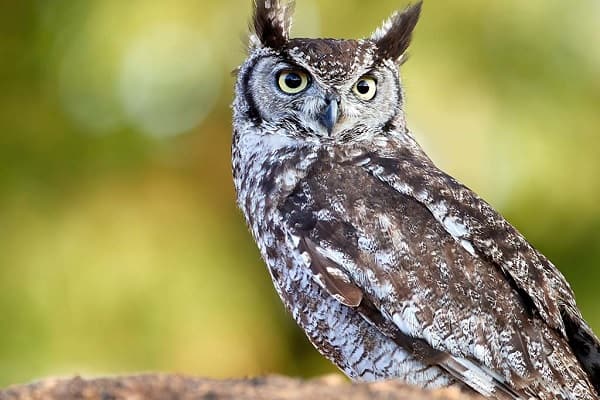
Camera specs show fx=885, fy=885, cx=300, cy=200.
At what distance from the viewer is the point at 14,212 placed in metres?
4.76

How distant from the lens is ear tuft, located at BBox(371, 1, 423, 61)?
2.95 m

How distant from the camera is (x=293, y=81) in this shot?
2820mm

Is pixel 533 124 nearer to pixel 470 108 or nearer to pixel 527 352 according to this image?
pixel 470 108

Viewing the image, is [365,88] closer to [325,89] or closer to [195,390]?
[325,89]

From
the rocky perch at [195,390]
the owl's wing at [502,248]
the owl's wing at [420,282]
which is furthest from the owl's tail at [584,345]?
the rocky perch at [195,390]

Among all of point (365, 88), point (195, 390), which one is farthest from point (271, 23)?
point (195, 390)

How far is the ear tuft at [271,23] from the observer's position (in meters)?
2.89

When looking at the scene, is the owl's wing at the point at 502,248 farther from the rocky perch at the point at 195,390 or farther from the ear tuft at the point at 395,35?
the rocky perch at the point at 195,390

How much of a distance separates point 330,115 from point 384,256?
21.6 inches

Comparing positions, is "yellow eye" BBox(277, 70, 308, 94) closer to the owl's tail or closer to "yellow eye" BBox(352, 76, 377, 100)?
"yellow eye" BBox(352, 76, 377, 100)

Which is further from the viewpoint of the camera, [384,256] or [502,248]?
[502,248]

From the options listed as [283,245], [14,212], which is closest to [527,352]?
[283,245]

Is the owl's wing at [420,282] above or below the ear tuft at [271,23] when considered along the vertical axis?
below

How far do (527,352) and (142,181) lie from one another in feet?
9.55
